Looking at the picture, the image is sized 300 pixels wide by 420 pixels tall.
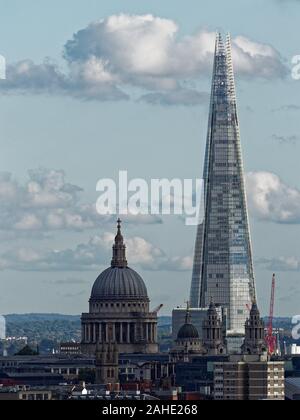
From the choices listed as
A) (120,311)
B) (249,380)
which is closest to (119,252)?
(120,311)

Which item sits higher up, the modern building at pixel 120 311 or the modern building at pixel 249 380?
the modern building at pixel 120 311

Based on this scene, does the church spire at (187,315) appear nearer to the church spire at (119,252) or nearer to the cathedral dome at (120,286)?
the cathedral dome at (120,286)

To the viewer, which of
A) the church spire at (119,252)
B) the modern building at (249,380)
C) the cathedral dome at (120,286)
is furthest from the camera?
the cathedral dome at (120,286)

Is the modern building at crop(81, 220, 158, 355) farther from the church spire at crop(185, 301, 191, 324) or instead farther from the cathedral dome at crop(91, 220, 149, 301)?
the church spire at crop(185, 301, 191, 324)

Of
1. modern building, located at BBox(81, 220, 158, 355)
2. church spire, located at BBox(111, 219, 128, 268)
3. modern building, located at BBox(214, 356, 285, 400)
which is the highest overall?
church spire, located at BBox(111, 219, 128, 268)

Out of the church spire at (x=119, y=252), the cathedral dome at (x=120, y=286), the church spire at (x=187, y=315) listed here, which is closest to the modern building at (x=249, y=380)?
the church spire at (x=119, y=252)

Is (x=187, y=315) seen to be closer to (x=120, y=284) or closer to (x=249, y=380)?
(x=120, y=284)

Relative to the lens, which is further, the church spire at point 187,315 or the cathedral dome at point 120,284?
the church spire at point 187,315

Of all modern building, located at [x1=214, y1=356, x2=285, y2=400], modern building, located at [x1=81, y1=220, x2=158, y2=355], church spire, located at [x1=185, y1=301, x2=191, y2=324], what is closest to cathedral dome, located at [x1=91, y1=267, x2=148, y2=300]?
modern building, located at [x1=81, y1=220, x2=158, y2=355]
